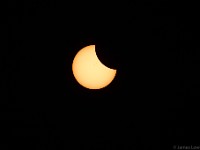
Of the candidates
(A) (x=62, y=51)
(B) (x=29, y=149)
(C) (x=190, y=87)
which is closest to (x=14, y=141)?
(B) (x=29, y=149)

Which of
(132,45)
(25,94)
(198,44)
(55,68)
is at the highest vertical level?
(198,44)

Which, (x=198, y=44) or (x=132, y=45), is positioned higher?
(x=198, y=44)

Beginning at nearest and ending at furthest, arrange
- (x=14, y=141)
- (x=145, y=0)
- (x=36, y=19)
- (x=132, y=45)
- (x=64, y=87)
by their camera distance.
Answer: (x=132, y=45) → (x=145, y=0) → (x=36, y=19) → (x=64, y=87) → (x=14, y=141)

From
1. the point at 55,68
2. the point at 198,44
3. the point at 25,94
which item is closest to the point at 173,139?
the point at 198,44

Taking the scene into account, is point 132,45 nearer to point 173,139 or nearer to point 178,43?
point 178,43

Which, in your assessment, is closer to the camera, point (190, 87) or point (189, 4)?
point (189, 4)

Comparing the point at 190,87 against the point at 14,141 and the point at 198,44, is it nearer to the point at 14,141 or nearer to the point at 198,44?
the point at 198,44

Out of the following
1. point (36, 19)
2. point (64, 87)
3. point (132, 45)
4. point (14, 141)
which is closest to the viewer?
point (132, 45)
